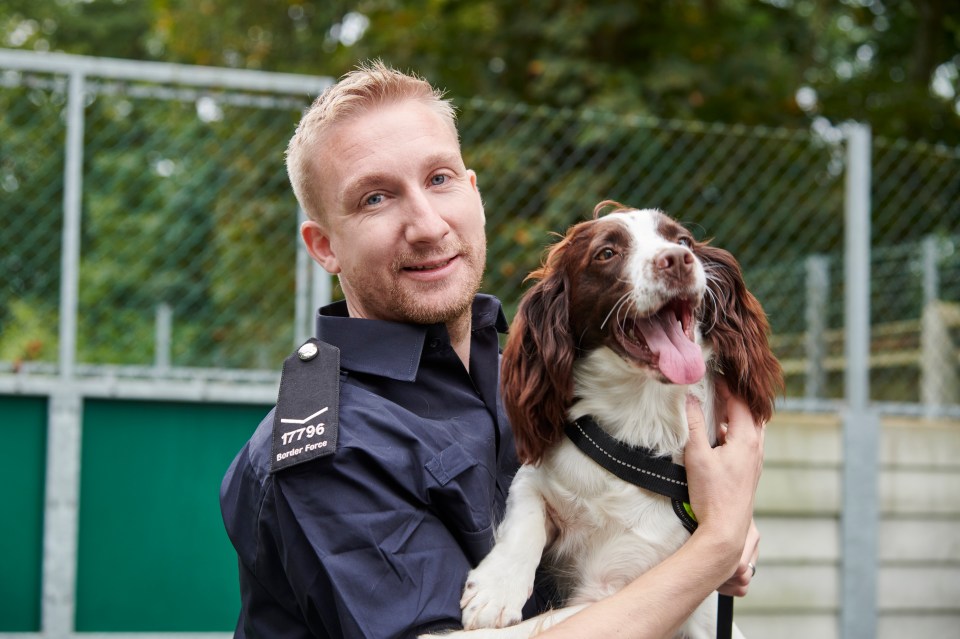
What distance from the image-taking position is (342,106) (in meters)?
2.29

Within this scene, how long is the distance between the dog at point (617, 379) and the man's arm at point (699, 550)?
10 centimetres

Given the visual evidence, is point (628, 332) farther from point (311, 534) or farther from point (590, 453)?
point (311, 534)

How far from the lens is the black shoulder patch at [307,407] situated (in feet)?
6.25

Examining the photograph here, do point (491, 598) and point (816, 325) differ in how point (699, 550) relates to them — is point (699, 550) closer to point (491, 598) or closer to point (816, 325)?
point (491, 598)

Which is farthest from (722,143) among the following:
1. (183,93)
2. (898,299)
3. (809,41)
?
(809,41)

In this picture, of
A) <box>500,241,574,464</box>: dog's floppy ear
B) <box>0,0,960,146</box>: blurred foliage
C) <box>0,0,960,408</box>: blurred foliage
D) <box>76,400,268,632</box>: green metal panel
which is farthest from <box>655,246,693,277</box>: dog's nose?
<box>0,0,960,146</box>: blurred foliage

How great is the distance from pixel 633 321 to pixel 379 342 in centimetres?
61

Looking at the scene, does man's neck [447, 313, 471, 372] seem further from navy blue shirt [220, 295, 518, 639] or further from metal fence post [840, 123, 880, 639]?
metal fence post [840, 123, 880, 639]

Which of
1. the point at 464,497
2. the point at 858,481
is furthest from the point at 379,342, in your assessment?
the point at 858,481

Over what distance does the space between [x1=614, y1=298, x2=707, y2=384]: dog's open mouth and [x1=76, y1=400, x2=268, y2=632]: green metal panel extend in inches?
101

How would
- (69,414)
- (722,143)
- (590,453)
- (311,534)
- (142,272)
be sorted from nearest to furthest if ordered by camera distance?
(311,534) → (590,453) → (69,414) → (722,143) → (142,272)

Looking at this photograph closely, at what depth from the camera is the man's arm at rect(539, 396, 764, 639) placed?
6.33ft

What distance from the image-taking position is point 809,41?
11.1 m

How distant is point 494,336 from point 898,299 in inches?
177
